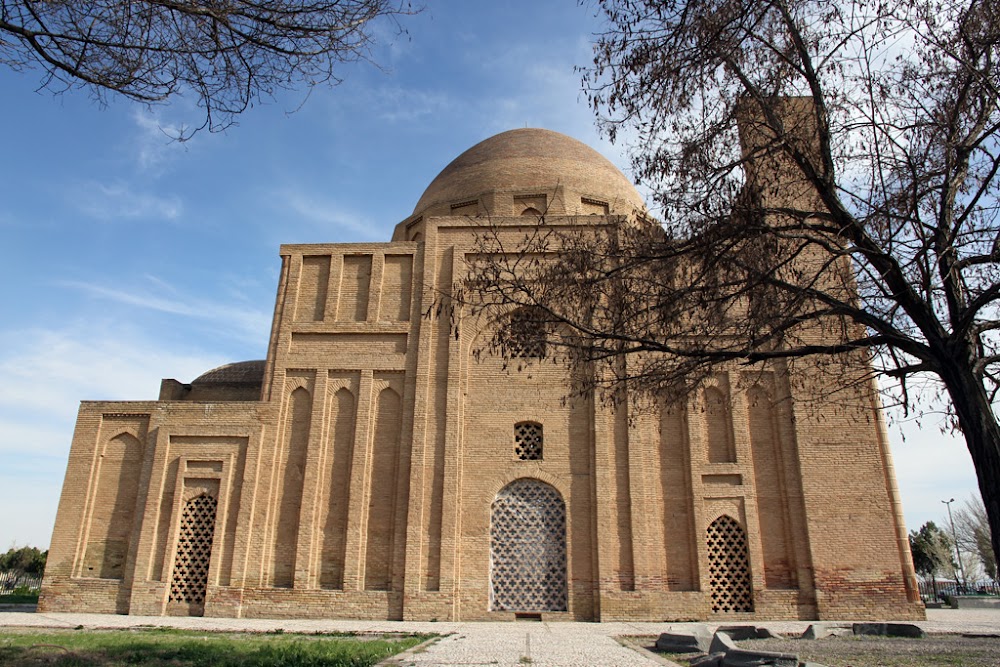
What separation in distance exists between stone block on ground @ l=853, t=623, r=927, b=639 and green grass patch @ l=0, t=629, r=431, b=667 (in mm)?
6147

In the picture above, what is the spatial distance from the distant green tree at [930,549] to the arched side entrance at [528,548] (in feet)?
90.3

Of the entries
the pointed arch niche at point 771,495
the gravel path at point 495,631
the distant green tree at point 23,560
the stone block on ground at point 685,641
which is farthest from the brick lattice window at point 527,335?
the distant green tree at point 23,560

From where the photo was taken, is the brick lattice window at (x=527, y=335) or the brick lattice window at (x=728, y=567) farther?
the brick lattice window at (x=728, y=567)

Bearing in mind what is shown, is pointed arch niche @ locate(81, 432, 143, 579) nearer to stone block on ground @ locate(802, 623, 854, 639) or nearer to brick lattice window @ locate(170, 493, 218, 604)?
brick lattice window @ locate(170, 493, 218, 604)

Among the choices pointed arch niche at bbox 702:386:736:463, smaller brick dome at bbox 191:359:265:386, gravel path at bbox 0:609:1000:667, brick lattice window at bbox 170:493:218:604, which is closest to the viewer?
gravel path at bbox 0:609:1000:667

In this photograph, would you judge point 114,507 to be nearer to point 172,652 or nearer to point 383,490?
point 383,490

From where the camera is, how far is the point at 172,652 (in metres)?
6.64

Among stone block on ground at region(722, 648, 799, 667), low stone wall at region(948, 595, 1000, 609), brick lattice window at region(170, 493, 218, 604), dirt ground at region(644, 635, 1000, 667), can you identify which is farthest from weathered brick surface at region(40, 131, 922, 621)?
low stone wall at region(948, 595, 1000, 609)

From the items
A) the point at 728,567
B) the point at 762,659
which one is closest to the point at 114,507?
the point at 728,567

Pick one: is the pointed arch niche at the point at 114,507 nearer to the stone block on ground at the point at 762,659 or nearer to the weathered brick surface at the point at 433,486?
the weathered brick surface at the point at 433,486

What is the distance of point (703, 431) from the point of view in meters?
14.0

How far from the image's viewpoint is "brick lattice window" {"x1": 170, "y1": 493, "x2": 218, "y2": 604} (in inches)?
539

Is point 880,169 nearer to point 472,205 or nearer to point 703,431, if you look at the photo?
point 703,431

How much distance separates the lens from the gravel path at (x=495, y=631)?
7004mm
